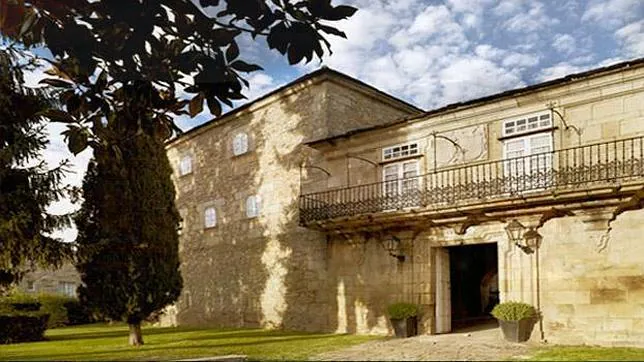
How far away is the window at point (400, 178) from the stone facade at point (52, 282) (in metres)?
25.5

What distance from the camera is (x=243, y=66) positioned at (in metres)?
3.81

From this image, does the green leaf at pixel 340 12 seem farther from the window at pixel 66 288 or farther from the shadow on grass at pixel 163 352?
the window at pixel 66 288

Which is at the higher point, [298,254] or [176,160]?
[176,160]

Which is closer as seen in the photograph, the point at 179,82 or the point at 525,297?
the point at 179,82

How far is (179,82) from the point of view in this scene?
165 inches

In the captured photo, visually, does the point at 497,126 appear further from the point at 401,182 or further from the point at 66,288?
the point at 66,288

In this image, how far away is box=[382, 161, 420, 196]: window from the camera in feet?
54.1

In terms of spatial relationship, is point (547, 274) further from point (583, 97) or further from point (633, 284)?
point (583, 97)

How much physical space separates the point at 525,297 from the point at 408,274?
3.24 metres

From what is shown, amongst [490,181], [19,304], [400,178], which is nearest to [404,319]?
[400,178]

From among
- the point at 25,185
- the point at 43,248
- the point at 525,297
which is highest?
the point at 25,185

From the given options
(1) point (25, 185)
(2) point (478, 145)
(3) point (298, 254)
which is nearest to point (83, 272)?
(1) point (25, 185)

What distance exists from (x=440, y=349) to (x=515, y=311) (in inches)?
84.0

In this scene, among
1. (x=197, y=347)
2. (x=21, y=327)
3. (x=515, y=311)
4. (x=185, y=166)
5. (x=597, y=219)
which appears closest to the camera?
(x=597, y=219)
